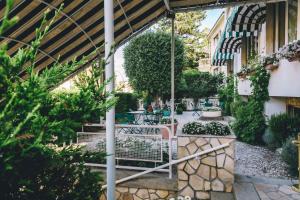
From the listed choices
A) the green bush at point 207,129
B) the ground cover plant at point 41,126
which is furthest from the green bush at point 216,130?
the ground cover plant at point 41,126

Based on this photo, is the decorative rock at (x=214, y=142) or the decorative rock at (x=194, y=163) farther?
the decorative rock at (x=194, y=163)

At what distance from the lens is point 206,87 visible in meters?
22.2

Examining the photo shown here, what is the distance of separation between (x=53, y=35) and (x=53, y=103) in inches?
183

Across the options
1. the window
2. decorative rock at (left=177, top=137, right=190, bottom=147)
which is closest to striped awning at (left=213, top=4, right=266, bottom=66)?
the window

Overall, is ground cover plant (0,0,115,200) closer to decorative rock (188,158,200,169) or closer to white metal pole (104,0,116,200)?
A: white metal pole (104,0,116,200)

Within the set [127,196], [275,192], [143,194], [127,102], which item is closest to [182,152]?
[143,194]

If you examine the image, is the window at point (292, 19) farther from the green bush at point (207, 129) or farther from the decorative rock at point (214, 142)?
the decorative rock at point (214, 142)

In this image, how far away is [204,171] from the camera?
5516 millimetres

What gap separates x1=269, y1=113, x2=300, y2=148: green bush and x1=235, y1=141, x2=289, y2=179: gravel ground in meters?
0.53

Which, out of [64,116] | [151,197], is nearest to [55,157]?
[64,116]

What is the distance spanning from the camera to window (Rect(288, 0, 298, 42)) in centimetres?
731

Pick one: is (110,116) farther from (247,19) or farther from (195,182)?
(247,19)

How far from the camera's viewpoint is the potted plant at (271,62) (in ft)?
24.1

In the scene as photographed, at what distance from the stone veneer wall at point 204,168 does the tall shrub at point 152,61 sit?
11539 millimetres
